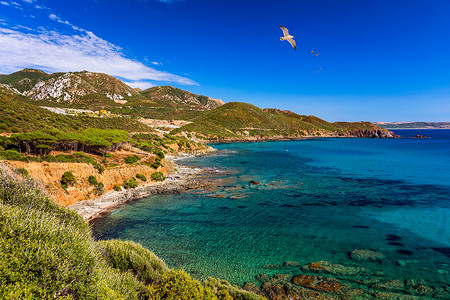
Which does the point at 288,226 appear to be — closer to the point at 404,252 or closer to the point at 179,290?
the point at 404,252

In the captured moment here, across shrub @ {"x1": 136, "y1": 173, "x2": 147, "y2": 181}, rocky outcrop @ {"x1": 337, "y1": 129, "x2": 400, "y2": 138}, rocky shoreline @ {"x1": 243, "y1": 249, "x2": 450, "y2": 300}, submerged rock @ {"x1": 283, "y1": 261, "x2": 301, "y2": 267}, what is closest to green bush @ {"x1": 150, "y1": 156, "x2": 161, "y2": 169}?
shrub @ {"x1": 136, "y1": 173, "x2": 147, "y2": 181}

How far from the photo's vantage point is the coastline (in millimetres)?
21072

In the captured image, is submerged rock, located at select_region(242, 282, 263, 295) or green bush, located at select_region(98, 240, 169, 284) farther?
submerged rock, located at select_region(242, 282, 263, 295)

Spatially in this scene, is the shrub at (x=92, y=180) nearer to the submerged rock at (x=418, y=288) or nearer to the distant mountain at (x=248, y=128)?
the submerged rock at (x=418, y=288)

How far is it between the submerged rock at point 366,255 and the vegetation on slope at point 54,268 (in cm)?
943

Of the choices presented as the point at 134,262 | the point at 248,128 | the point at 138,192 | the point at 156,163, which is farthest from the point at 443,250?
the point at 248,128

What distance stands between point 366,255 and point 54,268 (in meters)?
17.1

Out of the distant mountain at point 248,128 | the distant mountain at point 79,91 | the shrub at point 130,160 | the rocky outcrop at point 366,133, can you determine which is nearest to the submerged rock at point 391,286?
the shrub at point 130,160

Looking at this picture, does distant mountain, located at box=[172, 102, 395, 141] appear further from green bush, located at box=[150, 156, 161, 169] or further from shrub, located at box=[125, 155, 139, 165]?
shrub, located at box=[125, 155, 139, 165]

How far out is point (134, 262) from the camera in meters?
9.42

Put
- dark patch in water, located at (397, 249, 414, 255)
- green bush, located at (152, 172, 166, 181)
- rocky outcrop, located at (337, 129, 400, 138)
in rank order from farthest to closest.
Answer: rocky outcrop, located at (337, 129, 400, 138) → green bush, located at (152, 172, 166, 181) → dark patch in water, located at (397, 249, 414, 255)

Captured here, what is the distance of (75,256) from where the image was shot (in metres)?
6.53

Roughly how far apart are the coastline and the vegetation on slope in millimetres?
10313

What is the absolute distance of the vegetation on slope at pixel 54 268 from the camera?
533 centimetres
